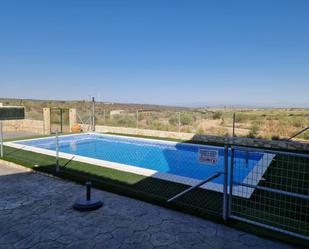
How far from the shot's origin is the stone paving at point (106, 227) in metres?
3.10

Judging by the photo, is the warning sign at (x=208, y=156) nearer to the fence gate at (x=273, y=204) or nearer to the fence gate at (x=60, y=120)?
the fence gate at (x=273, y=204)

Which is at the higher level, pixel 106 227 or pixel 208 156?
pixel 208 156

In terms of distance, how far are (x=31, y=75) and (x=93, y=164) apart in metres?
22.9

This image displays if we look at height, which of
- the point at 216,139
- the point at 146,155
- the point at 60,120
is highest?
the point at 60,120

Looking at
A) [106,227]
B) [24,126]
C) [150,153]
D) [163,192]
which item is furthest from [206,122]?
[106,227]

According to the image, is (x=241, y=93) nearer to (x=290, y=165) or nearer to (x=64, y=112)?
(x=64, y=112)

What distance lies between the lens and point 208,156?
3.77m

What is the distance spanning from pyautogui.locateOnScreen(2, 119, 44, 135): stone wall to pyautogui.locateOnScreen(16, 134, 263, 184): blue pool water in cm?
410

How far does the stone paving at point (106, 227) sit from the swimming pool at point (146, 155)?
6.16 feet

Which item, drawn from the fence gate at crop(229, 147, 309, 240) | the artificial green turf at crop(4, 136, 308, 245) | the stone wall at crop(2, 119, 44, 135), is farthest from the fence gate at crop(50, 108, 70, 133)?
the fence gate at crop(229, 147, 309, 240)

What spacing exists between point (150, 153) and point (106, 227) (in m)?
6.88

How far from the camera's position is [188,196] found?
4.79 metres

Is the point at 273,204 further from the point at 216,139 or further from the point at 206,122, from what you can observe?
the point at 206,122

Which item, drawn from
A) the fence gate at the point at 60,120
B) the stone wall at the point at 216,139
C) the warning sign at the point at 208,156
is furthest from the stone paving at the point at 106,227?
the fence gate at the point at 60,120
